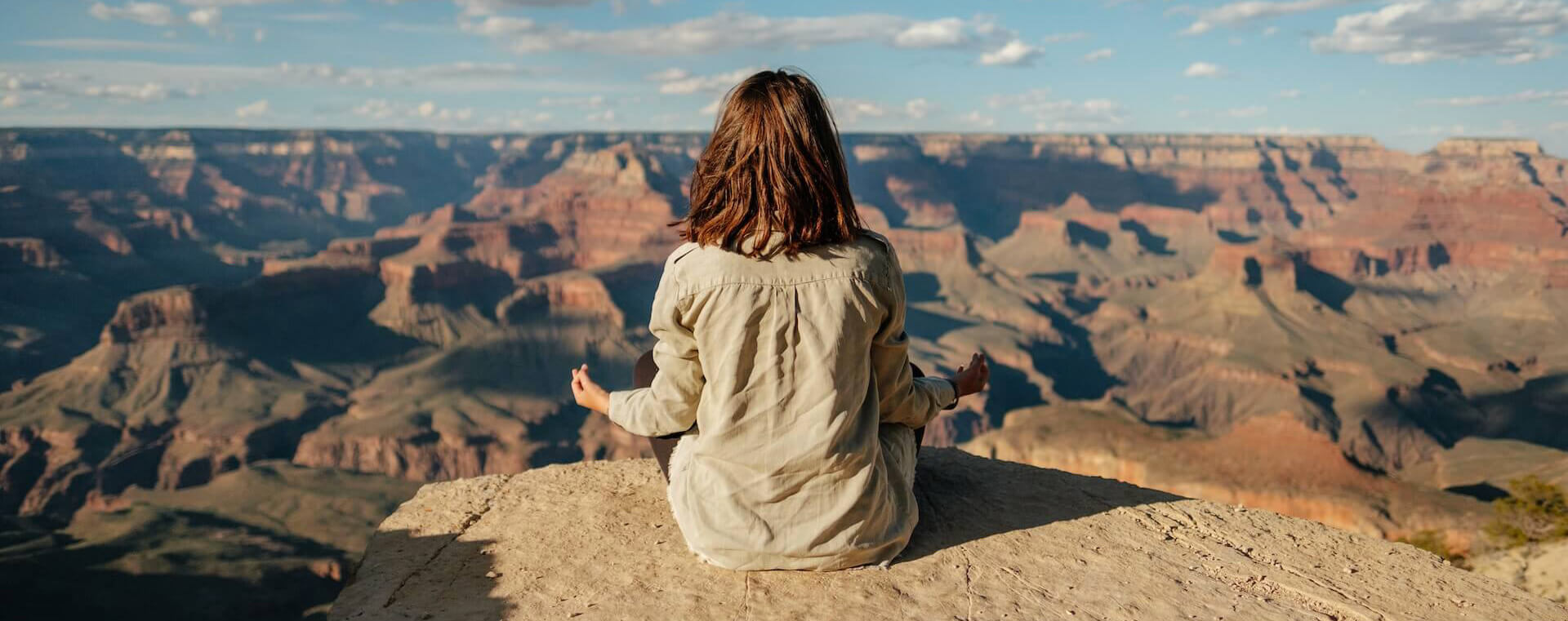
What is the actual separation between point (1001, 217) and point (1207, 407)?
121455mm

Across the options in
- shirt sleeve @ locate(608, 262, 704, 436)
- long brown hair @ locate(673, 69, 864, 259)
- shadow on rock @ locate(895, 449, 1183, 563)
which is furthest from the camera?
shadow on rock @ locate(895, 449, 1183, 563)

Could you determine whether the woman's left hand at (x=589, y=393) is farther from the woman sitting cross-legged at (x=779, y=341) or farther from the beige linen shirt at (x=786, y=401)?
the woman sitting cross-legged at (x=779, y=341)

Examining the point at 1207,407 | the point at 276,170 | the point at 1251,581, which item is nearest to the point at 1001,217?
the point at 1207,407

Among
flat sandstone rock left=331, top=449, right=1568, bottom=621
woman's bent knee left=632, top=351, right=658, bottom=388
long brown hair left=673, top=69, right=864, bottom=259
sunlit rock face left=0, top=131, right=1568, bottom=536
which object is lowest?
sunlit rock face left=0, top=131, right=1568, bottom=536

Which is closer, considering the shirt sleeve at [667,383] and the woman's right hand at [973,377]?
the shirt sleeve at [667,383]

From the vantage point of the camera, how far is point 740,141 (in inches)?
159

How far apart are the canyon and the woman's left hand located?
3437 centimetres

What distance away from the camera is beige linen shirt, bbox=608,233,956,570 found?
403cm

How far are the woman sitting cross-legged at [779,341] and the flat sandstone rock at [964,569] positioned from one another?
17.7 inches

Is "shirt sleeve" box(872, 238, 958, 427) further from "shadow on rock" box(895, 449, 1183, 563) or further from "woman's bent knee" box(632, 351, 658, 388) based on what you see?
"woman's bent knee" box(632, 351, 658, 388)

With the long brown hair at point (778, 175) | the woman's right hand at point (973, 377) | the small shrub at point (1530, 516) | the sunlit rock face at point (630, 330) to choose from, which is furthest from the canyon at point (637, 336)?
the long brown hair at point (778, 175)

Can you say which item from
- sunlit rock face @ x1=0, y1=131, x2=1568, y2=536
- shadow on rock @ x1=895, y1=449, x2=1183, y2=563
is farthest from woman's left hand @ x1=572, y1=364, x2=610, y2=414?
sunlit rock face @ x1=0, y1=131, x2=1568, y2=536

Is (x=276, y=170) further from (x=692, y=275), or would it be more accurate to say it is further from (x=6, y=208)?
(x=692, y=275)

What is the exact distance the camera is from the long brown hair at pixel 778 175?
13.0 ft
